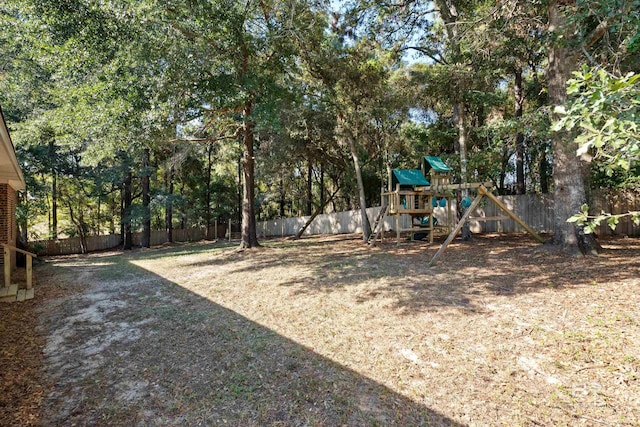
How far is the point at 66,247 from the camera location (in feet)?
57.1

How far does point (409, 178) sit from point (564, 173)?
4406mm

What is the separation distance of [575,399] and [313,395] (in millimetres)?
2051

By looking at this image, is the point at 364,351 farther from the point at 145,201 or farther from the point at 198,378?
the point at 145,201

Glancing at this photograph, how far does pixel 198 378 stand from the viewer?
3.05 meters

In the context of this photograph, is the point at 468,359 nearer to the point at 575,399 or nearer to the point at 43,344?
the point at 575,399

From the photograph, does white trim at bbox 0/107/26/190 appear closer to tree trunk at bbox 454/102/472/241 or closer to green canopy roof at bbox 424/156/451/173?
green canopy roof at bbox 424/156/451/173

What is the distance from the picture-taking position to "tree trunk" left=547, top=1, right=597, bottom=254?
632 cm

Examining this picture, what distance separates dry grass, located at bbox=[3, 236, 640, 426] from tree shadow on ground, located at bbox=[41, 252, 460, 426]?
0.01 metres

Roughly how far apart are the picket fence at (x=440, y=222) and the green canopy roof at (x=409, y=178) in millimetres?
1976

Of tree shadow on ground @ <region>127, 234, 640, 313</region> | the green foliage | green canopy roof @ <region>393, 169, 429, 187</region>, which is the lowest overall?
tree shadow on ground @ <region>127, 234, 640, 313</region>

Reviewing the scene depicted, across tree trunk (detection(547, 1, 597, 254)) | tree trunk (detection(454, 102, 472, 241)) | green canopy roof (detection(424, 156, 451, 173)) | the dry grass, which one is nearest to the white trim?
the dry grass

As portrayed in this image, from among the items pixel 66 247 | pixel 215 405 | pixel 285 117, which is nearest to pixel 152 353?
pixel 215 405

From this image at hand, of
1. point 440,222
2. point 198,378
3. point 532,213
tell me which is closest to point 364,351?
point 198,378

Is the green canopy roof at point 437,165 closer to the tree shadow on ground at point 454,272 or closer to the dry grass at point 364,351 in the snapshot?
the tree shadow on ground at point 454,272
